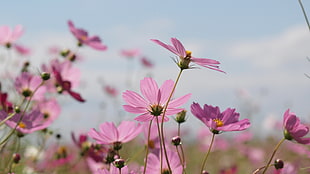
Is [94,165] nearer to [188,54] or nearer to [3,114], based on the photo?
[3,114]

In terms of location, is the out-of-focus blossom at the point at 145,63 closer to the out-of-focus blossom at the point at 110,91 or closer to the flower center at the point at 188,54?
the out-of-focus blossom at the point at 110,91

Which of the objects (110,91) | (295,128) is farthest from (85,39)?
(110,91)

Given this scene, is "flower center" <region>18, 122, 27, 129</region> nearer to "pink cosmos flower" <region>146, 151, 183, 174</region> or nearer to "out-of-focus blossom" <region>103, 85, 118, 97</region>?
"pink cosmos flower" <region>146, 151, 183, 174</region>

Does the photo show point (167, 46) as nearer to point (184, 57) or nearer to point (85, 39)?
point (184, 57)

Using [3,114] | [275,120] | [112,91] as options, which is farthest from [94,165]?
[275,120]

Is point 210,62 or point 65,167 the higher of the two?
point 210,62

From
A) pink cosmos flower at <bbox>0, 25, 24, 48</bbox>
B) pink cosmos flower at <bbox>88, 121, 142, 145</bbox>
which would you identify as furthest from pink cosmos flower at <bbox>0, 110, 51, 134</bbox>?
pink cosmos flower at <bbox>0, 25, 24, 48</bbox>
